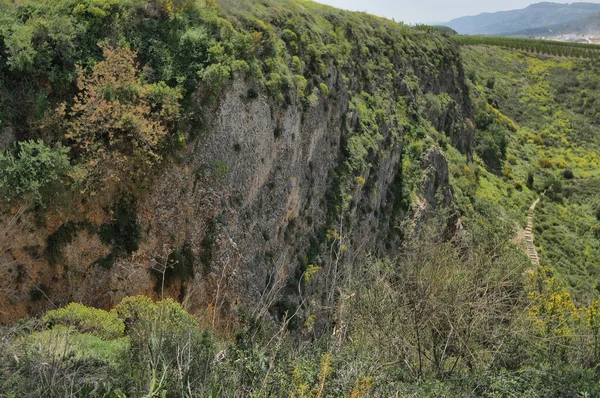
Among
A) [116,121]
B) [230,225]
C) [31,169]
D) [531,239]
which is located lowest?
[531,239]

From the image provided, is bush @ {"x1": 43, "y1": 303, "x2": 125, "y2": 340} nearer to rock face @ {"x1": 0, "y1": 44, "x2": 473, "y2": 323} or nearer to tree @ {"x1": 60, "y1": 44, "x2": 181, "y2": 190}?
rock face @ {"x1": 0, "y1": 44, "x2": 473, "y2": 323}

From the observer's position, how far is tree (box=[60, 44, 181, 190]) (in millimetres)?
13805

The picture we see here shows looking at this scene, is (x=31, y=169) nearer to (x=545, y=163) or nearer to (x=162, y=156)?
(x=162, y=156)

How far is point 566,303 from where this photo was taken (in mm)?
15992

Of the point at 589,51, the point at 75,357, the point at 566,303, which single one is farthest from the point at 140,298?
the point at 589,51

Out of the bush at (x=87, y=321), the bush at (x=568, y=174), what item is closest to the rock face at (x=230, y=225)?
the bush at (x=87, y=321)

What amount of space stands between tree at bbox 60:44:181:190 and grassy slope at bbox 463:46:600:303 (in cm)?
2295

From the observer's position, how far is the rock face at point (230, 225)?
13.4 meters

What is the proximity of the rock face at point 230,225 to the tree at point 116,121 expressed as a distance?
3.38 ft

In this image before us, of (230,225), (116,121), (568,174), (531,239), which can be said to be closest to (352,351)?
(230,225)

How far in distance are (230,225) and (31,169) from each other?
6.27 metres

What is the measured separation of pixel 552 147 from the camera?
218 ft

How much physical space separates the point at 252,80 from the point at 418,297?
10.2 m

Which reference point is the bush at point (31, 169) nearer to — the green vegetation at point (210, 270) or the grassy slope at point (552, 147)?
the green vegetation at point (210, 270)
